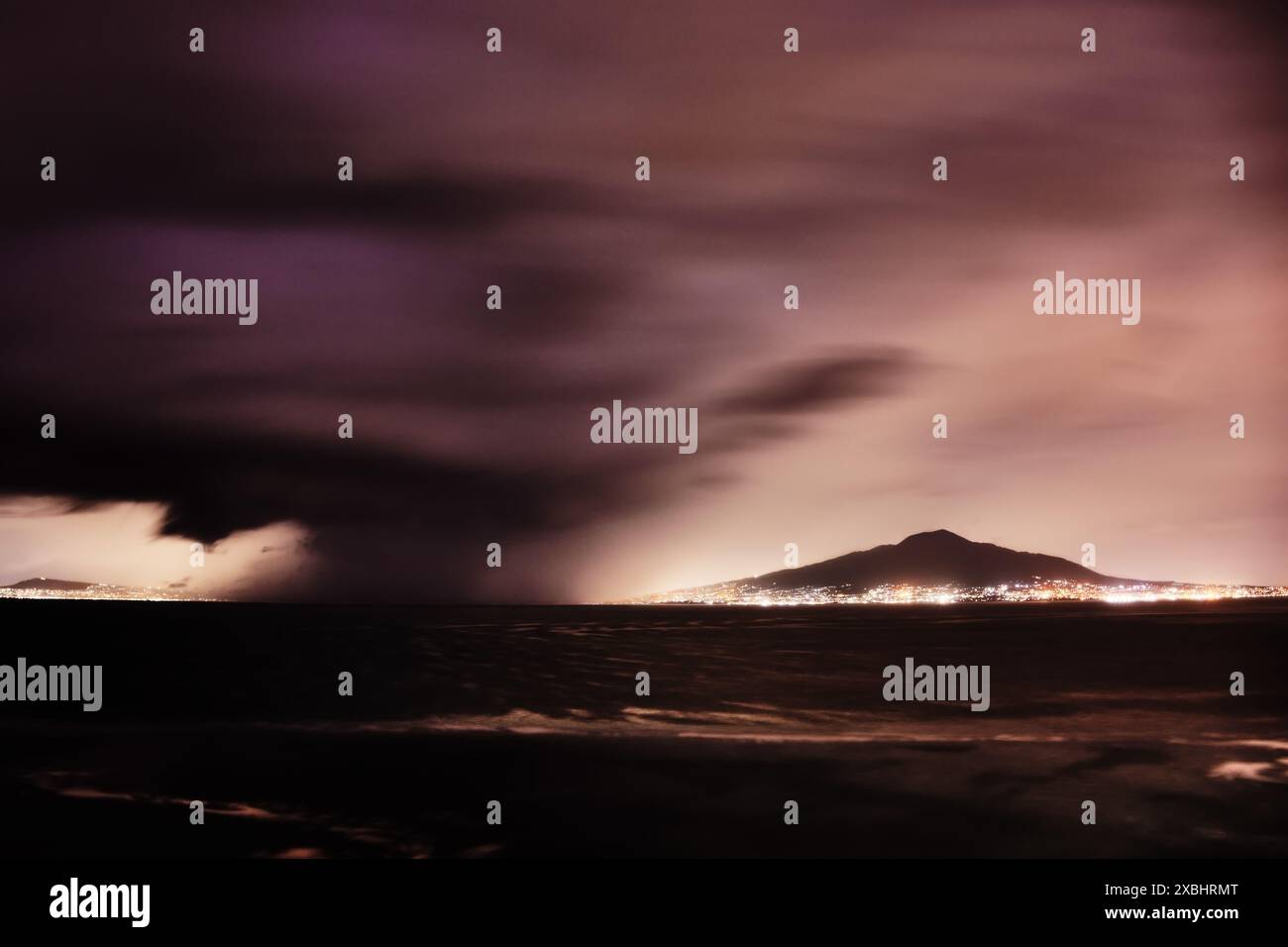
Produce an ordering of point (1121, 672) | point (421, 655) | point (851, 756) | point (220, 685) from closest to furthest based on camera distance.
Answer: point (851, 756)
point (220, 685)
point (1121, 672)
point (421, 655)

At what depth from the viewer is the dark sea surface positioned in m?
11.0

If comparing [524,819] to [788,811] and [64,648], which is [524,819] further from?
[64,648]

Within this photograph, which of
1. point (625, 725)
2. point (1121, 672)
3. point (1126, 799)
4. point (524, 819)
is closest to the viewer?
point (524, 819)

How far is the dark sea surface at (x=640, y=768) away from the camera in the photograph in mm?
10953

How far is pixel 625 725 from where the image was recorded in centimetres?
1938

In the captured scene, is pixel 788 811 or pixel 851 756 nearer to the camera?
pixel 788 811

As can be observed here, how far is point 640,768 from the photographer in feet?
48.6
